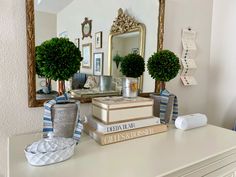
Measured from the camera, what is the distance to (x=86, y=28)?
3.27 feet

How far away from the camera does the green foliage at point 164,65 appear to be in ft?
3.39

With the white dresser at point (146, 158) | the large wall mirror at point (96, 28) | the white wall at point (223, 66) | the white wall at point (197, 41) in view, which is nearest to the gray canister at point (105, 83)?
the large wall mirror at point (96, 28)

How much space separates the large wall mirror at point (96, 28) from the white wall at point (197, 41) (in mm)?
137

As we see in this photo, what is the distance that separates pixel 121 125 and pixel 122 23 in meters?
0.60

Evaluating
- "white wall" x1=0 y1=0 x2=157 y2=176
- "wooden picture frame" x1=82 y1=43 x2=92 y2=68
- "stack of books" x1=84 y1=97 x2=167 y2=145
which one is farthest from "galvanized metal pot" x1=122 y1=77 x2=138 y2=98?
"white wall" x1=0 y1=0 x2=157 y2=176

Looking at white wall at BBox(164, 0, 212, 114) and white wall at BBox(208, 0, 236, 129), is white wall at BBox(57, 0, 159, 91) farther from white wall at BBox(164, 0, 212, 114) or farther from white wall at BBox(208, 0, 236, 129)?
white wall at BBox(208, 0, 236, 129)

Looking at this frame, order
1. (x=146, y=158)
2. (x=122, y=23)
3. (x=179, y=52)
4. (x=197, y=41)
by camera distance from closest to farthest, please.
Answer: (x=146, y=158) → (x=122, y=23) → (x=179, y=52) → (x=197, y=41)

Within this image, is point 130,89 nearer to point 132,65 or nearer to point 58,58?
point 132,65

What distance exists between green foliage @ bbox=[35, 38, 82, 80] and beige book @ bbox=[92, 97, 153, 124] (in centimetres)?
20

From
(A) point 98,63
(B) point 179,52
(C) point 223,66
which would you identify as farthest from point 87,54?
(C) point 223,66

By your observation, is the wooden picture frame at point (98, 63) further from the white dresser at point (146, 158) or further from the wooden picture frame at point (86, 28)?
the white dresser at point (146, 158)

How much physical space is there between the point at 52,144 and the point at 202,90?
4.37ft

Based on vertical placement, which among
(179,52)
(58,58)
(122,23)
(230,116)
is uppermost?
(122,23)

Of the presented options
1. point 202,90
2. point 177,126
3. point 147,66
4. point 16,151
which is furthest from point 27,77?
point 202,90
